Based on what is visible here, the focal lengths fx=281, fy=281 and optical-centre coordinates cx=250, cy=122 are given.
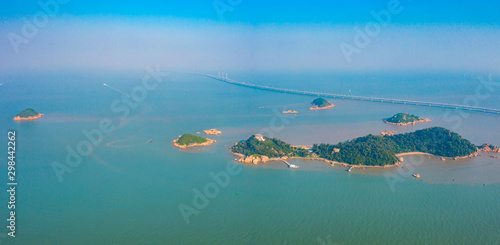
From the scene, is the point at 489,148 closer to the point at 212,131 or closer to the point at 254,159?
the point at 254,159

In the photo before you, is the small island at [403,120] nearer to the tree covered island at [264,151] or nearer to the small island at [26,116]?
the tree covered island at [264,151]

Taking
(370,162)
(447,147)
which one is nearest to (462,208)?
(370,162)

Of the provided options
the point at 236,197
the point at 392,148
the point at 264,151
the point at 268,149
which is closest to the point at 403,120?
the point at 392,148

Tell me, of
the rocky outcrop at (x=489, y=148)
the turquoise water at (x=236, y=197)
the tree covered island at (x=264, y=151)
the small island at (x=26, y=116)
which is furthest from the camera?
the small island at (x=26, y=116)

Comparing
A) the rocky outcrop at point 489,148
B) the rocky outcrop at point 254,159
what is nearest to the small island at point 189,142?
the rocky outcrop at point 254,159

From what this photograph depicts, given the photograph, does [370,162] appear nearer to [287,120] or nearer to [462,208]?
[462,208]

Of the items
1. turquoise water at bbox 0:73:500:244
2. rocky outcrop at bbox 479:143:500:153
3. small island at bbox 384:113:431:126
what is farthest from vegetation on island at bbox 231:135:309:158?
small island at bbox 384:113:431:126

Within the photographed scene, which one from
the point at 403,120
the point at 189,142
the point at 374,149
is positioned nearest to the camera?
the point at 374,149
